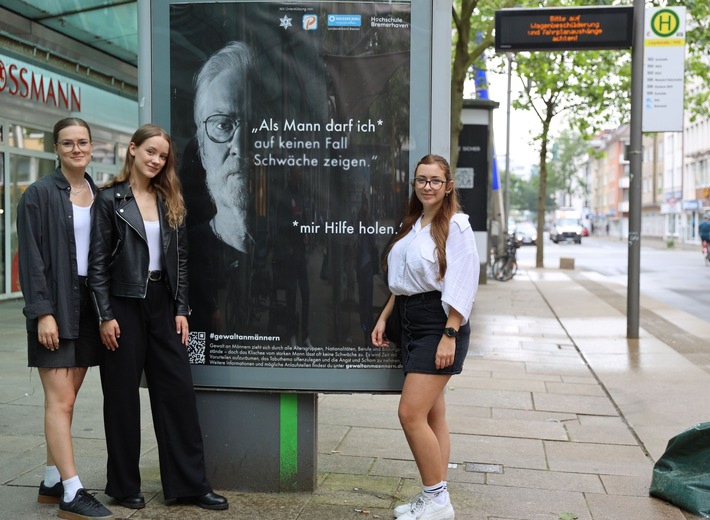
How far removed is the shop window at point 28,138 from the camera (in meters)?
14.7

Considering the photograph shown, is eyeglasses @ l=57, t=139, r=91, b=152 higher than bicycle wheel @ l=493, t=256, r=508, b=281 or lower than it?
higher

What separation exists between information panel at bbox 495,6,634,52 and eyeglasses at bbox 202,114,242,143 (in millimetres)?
7192

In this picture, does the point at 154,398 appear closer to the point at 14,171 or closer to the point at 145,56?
the point at 145,56

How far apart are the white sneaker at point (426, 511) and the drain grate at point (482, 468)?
1.00 metres

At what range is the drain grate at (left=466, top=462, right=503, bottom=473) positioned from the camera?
17.0ft

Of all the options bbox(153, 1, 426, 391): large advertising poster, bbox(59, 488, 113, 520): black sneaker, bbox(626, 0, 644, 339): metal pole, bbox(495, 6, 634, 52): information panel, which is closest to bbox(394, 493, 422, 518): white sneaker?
bbox(153, 1, 426, 391): large advertising poster

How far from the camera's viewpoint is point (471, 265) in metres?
4.00

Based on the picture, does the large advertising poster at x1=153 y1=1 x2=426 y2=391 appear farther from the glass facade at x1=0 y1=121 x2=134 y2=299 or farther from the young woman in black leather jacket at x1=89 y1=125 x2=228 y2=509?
the glass facade at x1=0 y1=121 x2=134 y2=299

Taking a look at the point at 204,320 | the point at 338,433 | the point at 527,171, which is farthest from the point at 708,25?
the point at 527,171

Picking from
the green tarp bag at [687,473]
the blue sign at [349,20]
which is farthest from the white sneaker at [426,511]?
the blue sign at [349,20]

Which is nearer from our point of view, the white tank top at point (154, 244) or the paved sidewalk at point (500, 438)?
the white tank top at point (154, 244)

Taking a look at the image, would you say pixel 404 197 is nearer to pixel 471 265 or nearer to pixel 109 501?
pixel 471 265

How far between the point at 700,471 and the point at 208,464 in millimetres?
2529

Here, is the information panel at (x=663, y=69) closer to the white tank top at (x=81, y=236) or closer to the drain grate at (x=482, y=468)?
the drain grate at (x=482, y=468)
